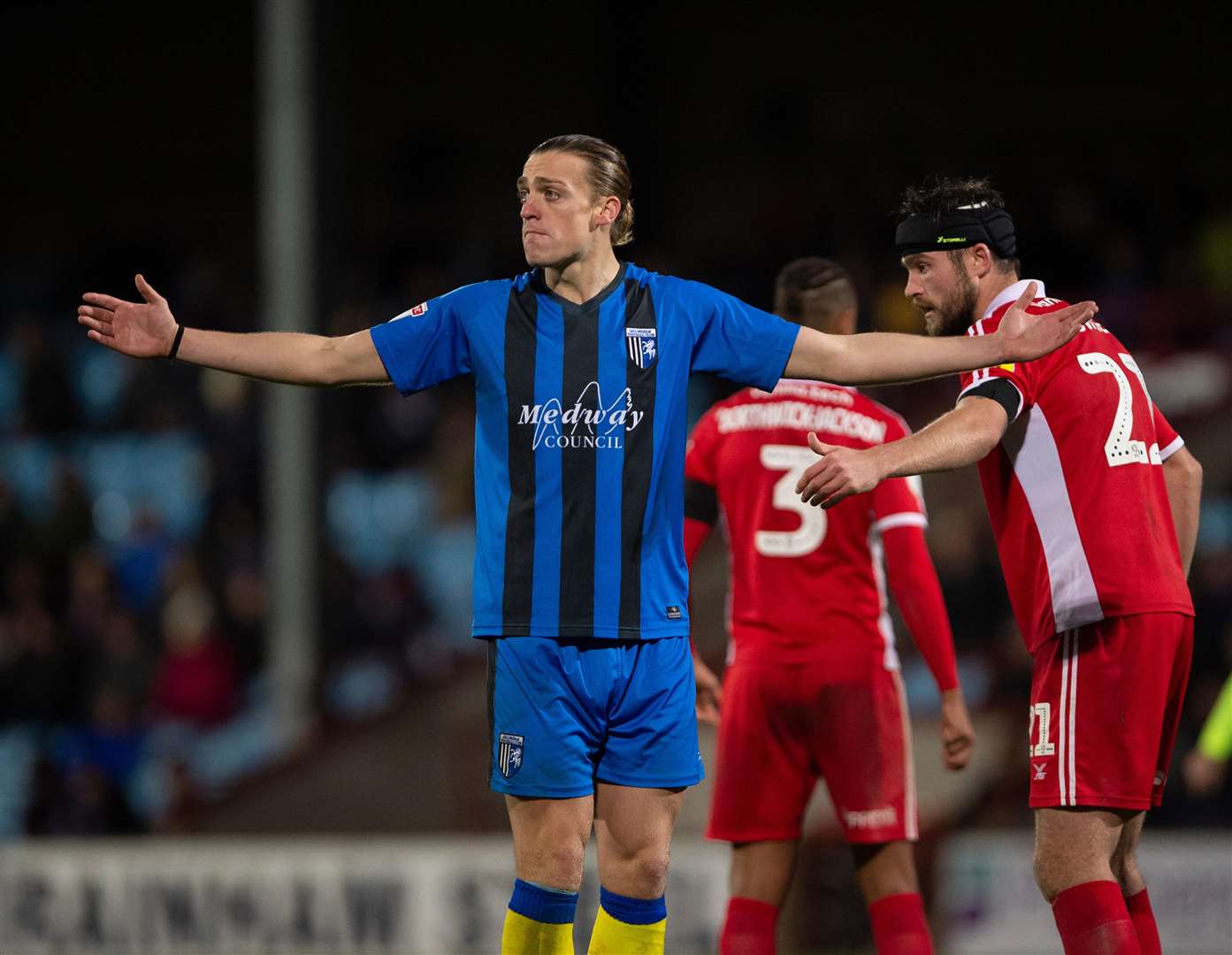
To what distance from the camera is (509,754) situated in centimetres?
420

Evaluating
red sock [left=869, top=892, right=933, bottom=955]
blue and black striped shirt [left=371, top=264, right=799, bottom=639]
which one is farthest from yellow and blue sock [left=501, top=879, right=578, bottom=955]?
red sock [left=869, top=892, right=933, bottom=955]

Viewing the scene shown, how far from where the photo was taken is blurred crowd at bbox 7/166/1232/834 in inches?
416

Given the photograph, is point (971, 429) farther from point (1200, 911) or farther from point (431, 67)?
point (431, 67)

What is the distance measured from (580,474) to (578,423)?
11 cm

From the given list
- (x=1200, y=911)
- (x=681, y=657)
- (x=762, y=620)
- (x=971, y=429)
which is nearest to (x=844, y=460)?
(x=971, y=429)

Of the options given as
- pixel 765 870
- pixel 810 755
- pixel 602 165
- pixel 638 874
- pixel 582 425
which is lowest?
pixel 765 870

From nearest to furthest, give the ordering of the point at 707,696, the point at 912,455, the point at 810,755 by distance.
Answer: the point at 912,455
the point at 810,755
the point at 707,696

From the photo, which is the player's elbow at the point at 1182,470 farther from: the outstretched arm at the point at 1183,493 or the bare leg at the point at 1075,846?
the bare leg at the point at 1075,846

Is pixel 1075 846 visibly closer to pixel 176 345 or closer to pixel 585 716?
pixel 585 716

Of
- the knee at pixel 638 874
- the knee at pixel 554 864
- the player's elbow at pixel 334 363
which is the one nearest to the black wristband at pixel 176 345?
the player's elbow at pixel 334 363

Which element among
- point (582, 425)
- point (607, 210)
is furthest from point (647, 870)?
point (607, 210)

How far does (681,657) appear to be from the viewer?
4.31 meters

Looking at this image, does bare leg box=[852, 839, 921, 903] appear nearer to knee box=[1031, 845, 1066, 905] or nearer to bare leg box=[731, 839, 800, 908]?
bare leg box=[731, 839, 800, 908]

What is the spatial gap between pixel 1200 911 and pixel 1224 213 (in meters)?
6.22
